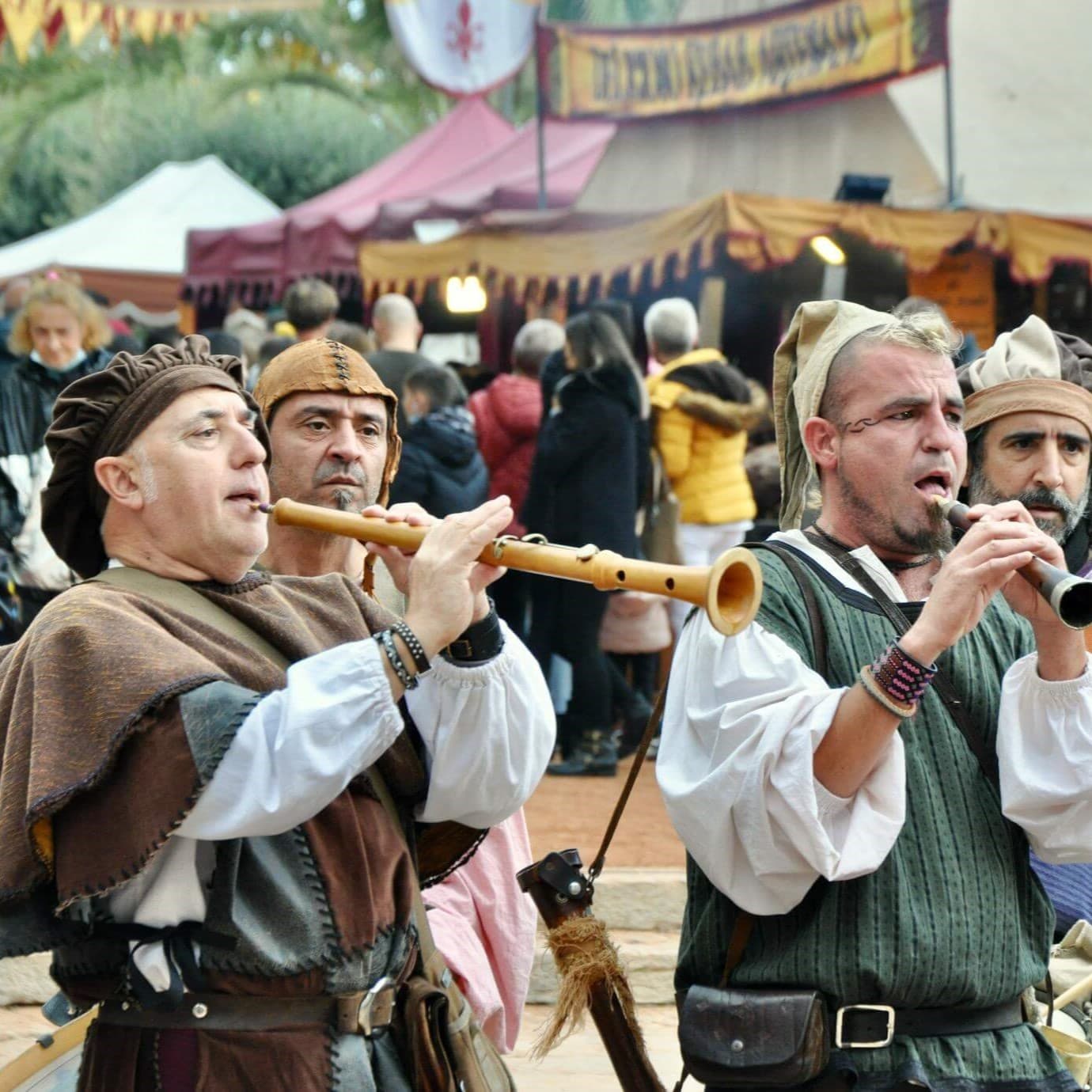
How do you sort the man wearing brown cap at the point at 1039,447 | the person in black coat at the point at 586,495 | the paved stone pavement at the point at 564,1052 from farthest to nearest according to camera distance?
the person in black coat at the point at 586,495, the paved stone pavement at the point at 564,1052, the man wearing brown cap at the point at 1039,447

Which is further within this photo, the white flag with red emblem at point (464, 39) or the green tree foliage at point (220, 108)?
the green tree foliage at point (220, 108)

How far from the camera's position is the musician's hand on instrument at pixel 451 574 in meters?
2.62

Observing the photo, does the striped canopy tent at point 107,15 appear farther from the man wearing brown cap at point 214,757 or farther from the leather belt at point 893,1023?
the leather belt at point 893,1023

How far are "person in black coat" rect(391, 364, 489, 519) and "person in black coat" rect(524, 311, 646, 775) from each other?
0.59 meters

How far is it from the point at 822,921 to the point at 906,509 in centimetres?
73

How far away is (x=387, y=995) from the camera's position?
2736 millimetres

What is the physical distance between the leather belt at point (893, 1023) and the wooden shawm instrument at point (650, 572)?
2.24 ft

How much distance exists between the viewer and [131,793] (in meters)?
2.51

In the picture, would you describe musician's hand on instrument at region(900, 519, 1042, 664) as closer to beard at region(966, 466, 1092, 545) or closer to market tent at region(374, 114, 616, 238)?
beard at region(966, 466, 1092, 545)

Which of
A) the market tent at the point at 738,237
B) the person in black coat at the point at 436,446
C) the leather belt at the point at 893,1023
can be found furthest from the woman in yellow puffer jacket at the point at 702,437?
the leather belt at the point at 893,1023

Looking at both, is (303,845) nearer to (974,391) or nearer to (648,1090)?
(648,1090)

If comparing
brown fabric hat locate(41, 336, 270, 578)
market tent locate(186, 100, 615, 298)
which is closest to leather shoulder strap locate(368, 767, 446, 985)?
brown fabric hat locate(41, 336, 270, 578)

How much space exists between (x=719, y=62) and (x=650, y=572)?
35.9 feet

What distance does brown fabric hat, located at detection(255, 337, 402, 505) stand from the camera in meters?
3.79
